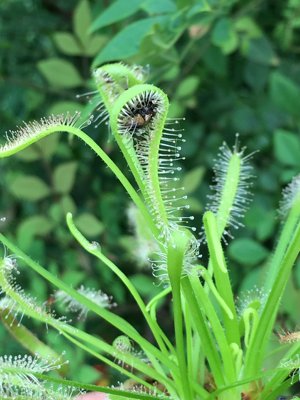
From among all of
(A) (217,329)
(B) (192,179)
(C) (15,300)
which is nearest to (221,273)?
(A) (217,329)

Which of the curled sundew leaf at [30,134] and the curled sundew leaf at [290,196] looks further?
the curled sundew leaf at [290,196]

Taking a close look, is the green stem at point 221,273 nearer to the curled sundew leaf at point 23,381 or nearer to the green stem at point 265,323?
the green stem at point 265,323

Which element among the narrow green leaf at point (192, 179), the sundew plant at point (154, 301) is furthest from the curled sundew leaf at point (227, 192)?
the narrow green leaf at point (192, 179)

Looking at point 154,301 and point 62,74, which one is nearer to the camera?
point 154,301

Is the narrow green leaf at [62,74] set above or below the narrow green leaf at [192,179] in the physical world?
above

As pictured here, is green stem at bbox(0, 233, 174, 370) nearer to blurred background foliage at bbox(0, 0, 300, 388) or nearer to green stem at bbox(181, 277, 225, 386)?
green stem at bbox(181, 277, 225, 386)

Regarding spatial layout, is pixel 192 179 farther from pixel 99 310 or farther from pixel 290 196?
pixel 99 310

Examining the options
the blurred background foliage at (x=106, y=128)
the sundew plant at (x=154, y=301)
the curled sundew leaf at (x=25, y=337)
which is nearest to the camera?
the sundew plant at (x=154, y=301)

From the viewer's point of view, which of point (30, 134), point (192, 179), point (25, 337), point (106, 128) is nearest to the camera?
point (30, 134)

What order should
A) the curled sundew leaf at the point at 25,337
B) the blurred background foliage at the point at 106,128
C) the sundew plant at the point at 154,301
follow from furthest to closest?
the blurred background foliage at the point at 106,128
the curled sundew leaf at the point at 25,337
the sundew plant at the point at 154,301
